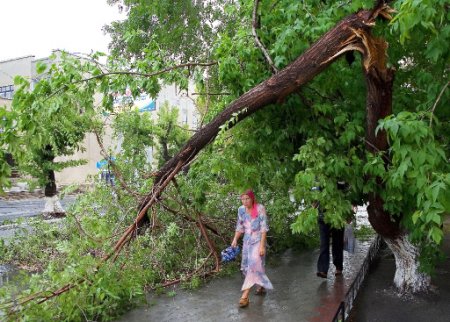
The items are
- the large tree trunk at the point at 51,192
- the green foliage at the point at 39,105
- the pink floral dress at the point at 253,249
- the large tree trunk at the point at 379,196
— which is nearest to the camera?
the green foliage at the point at 39,105

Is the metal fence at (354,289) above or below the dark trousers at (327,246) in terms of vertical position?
below

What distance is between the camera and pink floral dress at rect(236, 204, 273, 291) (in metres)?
6.09

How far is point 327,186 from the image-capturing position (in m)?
5.25

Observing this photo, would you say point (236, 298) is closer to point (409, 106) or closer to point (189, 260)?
point (189, 260)

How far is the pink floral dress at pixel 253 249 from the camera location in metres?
6.09

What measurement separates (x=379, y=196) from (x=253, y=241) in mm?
1736

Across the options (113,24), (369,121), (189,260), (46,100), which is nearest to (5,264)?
(189,260)

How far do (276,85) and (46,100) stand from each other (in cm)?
270

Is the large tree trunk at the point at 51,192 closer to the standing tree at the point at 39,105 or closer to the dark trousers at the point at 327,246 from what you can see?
the standing tree at the point at 39,105

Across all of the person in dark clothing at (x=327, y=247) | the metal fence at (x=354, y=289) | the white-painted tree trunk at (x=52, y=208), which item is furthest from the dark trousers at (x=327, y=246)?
the white-painted tree trunk at (x=52, y=208)

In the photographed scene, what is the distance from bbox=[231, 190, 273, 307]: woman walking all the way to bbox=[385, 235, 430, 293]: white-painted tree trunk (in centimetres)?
173

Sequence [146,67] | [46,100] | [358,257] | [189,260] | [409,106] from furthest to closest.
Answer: [358,257] < [189,260] < [146,67] < [409,106] < [46,100]

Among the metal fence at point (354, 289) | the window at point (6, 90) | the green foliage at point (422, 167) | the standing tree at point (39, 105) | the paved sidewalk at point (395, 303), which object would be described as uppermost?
the window at point (6, 90)

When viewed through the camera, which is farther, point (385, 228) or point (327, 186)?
point (385, 228)
